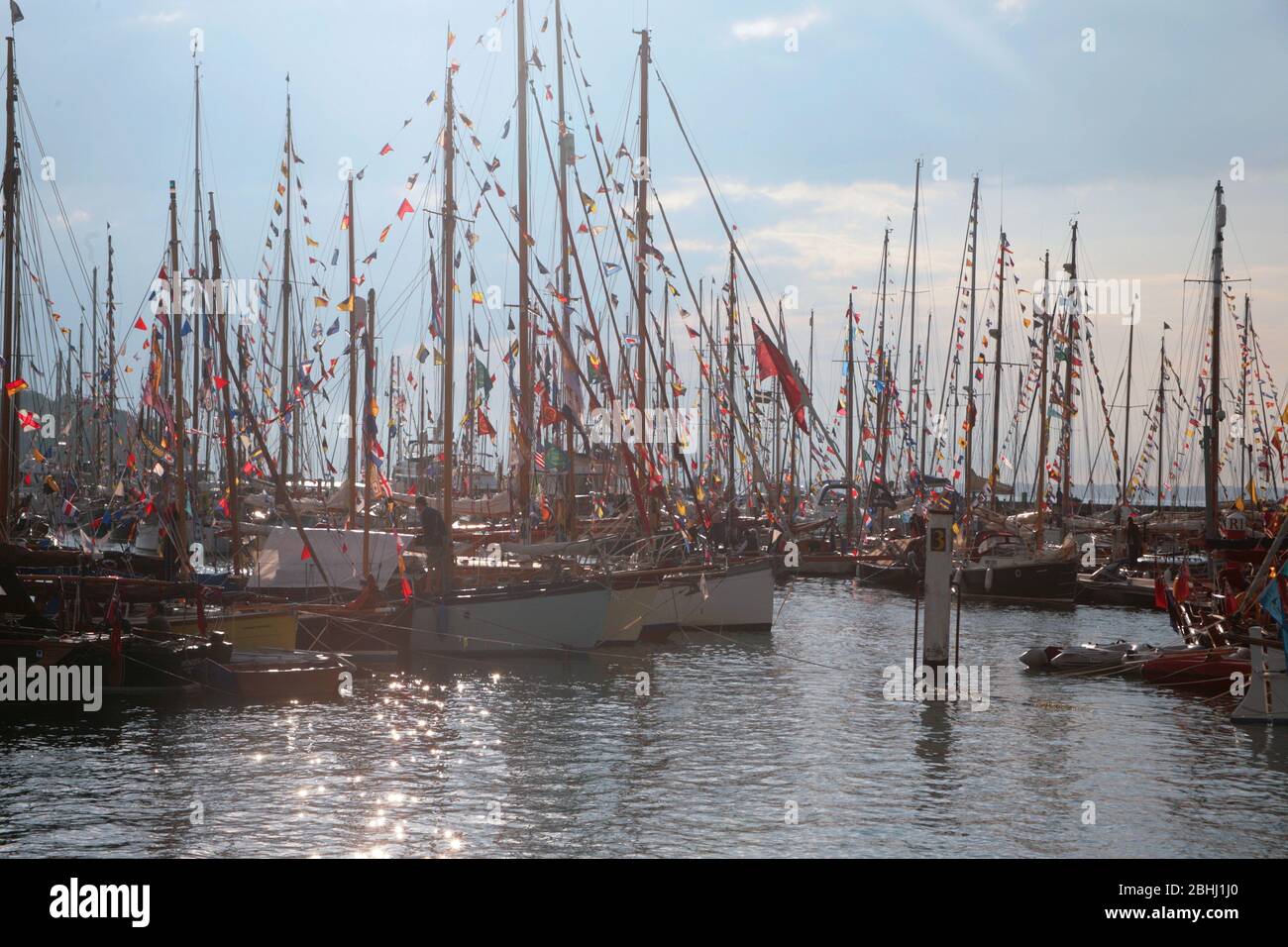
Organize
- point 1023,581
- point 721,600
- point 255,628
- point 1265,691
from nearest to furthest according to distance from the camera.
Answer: point 1265,691
point 255,628
point 721,600
point 1023,581

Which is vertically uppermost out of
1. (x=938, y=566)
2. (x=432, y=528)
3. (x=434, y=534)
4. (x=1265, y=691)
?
(x=432, y=528)

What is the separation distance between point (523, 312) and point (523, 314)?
→ 4.0 inches

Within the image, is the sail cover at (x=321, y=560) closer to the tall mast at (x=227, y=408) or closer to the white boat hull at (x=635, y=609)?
the tall mast at (x=227, y=408)

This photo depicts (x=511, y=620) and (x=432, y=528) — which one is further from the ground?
(x=432, y=528)

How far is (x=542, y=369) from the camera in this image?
3703 cm

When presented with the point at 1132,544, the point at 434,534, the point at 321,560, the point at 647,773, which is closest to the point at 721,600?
the point at 434,534

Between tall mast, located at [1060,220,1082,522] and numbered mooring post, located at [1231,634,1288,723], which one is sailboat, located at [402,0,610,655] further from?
tall mast, located at [1060,220,1082,522]

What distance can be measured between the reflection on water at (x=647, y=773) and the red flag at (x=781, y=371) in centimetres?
550

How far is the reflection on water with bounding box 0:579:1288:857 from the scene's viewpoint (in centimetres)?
1498

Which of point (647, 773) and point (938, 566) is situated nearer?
point (647, 773)

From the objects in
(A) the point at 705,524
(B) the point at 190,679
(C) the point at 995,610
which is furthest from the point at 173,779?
(C) the point at 995,610

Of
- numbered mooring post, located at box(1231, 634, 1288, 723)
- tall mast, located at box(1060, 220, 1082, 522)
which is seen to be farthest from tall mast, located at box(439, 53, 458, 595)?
tall mast, located at box(1060, 220, 1082, 522)

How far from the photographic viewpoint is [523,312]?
31.7 m

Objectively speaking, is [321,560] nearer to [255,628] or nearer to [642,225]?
[255,628]
